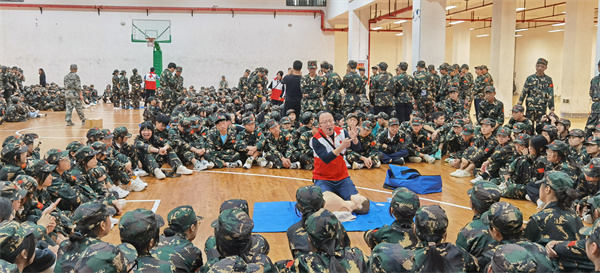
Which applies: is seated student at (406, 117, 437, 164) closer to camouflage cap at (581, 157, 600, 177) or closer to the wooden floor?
the wooden floor

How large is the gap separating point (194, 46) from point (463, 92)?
49.8 ft

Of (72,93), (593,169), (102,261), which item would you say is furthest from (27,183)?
(72,93)

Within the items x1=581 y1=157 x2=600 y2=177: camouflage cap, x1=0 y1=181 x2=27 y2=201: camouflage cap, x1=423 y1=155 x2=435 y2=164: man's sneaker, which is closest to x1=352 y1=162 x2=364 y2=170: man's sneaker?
x1=423 y1=155 x2=435 y2=164: man's sneaker

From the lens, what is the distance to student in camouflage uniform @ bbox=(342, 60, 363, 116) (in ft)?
40.6

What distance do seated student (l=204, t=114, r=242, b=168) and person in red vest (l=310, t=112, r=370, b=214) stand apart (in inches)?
144

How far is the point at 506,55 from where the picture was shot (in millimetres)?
16703

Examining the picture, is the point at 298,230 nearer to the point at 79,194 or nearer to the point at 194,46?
the point at 79,194

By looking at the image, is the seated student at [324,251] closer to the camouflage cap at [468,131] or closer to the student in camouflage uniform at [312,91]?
the camouflage cap at [468,131]

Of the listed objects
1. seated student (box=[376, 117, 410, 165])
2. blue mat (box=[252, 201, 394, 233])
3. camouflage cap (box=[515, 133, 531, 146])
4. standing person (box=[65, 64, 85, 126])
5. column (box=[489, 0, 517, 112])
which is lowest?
blue mat (box=[252, 201, 394, 233])

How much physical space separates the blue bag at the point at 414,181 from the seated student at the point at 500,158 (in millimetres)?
840

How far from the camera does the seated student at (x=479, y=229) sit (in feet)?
12.8

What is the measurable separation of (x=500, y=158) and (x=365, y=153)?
278 centimetres

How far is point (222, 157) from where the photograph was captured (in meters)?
9.94

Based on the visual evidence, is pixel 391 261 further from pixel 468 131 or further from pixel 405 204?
pixel 468 131
